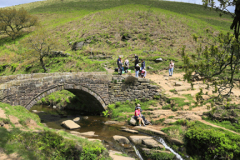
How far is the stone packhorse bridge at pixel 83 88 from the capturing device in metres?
10.8

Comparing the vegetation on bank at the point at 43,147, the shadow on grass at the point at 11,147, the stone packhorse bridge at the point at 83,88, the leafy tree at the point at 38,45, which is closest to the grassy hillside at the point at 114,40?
the leafy tree at the point at 38,45

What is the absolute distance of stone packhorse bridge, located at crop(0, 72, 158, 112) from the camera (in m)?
10.8

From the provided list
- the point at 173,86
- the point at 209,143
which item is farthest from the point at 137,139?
the point at 173,86

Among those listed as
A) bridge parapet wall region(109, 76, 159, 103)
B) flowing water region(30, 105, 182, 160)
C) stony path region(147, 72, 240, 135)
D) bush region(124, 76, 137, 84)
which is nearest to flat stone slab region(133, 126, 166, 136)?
flowing water region(30, 105, 182, 160)

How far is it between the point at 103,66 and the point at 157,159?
55.6 feet

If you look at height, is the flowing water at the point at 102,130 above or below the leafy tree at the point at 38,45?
below

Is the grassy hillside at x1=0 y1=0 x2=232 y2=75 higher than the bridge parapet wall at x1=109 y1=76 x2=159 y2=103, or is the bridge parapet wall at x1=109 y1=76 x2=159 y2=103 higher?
the grassy hillside at x1=0 y1=0 x2=232 y2=75

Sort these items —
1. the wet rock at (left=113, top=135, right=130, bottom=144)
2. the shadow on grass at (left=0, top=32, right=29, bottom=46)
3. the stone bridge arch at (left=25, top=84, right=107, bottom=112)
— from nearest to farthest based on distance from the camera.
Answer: the wet rock at (left=113, top=135, right=130, bottom=144) → the stone bridge arch at (left=25, top=84, right=107, bottom=112) → the shadow on grass at (left=0, top=32, right=29, bottom=46)

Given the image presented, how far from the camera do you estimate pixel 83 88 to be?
14523mm

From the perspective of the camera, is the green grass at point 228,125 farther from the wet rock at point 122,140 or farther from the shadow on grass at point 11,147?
the shadow on grass at point 11,147

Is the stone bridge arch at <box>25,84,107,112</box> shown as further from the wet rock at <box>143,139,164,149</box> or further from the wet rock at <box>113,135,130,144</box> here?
the wet rock at <box>143,139,164,149</box>

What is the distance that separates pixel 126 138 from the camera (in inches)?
386

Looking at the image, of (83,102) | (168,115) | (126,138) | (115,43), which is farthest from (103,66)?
(126,138)

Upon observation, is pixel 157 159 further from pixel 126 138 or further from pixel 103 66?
pixel 103 66
